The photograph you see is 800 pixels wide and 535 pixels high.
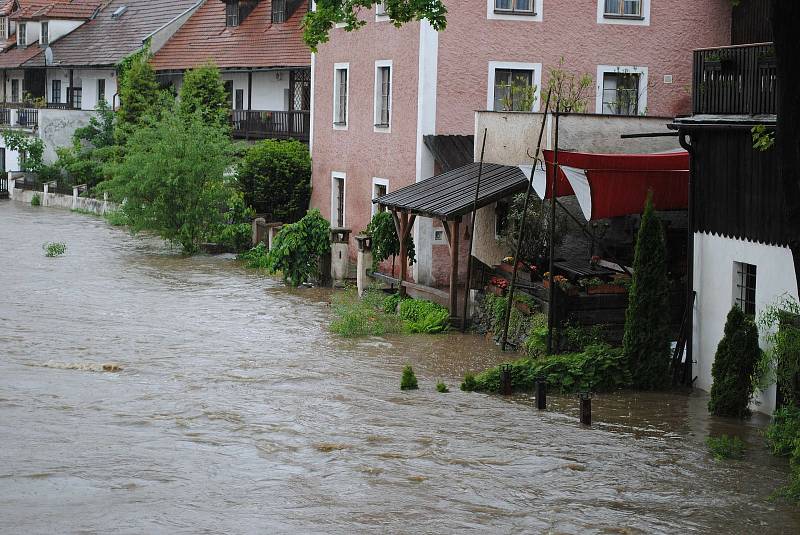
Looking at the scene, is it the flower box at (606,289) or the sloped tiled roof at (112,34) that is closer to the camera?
the flower box at (606,289)

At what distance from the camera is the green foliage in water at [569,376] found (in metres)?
16.8

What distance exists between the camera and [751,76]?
50.9ft

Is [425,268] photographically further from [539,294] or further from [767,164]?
[767,164]

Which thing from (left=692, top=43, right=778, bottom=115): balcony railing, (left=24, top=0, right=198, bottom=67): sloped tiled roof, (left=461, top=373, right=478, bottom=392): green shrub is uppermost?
(left=24, top=0, right=198, bottom=67): sloped tiled roof

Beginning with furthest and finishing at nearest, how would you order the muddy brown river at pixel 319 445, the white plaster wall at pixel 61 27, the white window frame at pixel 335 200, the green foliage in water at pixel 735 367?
the white plaster wall at pixel 61 27 → the white window frame at pixel 335 200 → the green foliage in water at pixel 735 367 → the muddy brown river at pixel 319 445

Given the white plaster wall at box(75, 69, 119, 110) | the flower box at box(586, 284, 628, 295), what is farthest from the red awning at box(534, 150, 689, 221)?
the white plaster wall at box(75, 69, 119, 110)

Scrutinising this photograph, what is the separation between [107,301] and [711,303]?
13.2 metres

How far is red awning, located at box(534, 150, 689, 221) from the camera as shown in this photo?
60.5 ft

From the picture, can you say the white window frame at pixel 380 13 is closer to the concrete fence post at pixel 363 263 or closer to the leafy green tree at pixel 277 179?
the leafy green tree at pixel 277 179

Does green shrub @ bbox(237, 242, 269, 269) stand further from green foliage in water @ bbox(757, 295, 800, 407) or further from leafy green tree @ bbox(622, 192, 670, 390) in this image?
green foliage in water @ bbox(757, 295, 800, 407)

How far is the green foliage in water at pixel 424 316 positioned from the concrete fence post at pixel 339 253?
4.08 metres

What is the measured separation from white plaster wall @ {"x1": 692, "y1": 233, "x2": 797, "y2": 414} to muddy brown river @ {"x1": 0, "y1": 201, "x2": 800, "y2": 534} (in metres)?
0.56

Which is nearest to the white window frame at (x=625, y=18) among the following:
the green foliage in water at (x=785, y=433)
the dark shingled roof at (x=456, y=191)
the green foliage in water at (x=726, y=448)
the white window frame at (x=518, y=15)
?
the white window frame at (x=518, y=15)

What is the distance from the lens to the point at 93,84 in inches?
2105
